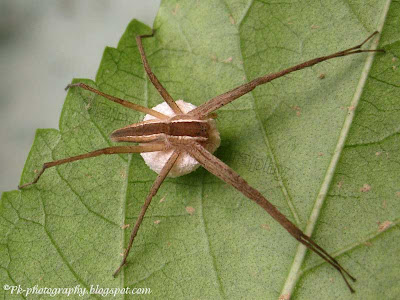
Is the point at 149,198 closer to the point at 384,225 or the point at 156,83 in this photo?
the point at 156,83

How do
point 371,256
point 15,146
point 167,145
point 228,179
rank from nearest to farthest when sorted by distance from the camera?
point 371,256 < point 228,179 < point 167,145 < point 15,146

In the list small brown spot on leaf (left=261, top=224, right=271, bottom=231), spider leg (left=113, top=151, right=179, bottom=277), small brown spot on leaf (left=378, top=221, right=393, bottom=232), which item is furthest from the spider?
small brown spot on leaf (left=378, top=221, right=393, bottom=232)

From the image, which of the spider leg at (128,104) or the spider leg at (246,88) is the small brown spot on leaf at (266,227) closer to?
the spider leg at (246,88)

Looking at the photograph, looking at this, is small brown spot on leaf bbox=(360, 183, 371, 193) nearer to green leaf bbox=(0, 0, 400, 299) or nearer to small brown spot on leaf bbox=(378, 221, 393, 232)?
green leaf bbox=(0, 0, 400, 299)

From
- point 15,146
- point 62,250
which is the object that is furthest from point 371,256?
point 15,146

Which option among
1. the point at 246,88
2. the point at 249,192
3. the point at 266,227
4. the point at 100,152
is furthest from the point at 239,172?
the point at 100,152

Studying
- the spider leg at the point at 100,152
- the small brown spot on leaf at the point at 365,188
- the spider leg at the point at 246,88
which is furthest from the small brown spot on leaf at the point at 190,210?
the small brown spot on leaf at the point at 365,188

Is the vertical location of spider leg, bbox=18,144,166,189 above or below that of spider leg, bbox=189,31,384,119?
above

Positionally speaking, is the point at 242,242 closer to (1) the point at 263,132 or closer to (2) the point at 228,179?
(2) the point at 228,179
